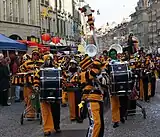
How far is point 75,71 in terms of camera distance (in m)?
13.7

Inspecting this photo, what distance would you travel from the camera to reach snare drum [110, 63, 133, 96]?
12008 mm

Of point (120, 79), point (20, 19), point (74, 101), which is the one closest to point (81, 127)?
point (74, 101)

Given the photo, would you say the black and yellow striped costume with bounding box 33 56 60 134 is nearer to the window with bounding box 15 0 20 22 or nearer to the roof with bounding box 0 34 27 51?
the roof with bounding box 0 34 27 51

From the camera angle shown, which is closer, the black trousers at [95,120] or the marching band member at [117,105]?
the black trousers at [95,120]

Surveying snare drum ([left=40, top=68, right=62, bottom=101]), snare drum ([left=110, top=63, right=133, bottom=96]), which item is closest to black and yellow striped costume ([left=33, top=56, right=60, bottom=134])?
snare drum ([left=40, top=68, right=62, bottom=101])

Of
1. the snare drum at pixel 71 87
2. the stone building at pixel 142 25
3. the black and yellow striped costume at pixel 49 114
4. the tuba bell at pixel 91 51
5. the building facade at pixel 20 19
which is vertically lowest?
the black and yellow striped costume at pixel 49 114

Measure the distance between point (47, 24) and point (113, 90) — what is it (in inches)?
1618

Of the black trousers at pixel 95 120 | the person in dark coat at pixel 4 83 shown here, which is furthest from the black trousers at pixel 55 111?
the person in dark coat at pixel 4 83

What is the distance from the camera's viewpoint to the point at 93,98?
9.17 m

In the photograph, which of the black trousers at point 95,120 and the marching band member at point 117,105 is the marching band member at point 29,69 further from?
the black trousers at point 95,120

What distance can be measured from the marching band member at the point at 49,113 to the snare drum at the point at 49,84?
16 centimetres

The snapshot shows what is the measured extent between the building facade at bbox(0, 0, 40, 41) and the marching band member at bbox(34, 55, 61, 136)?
24.8m

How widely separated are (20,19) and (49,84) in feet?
98.2

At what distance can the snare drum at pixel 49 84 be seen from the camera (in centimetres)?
1135
